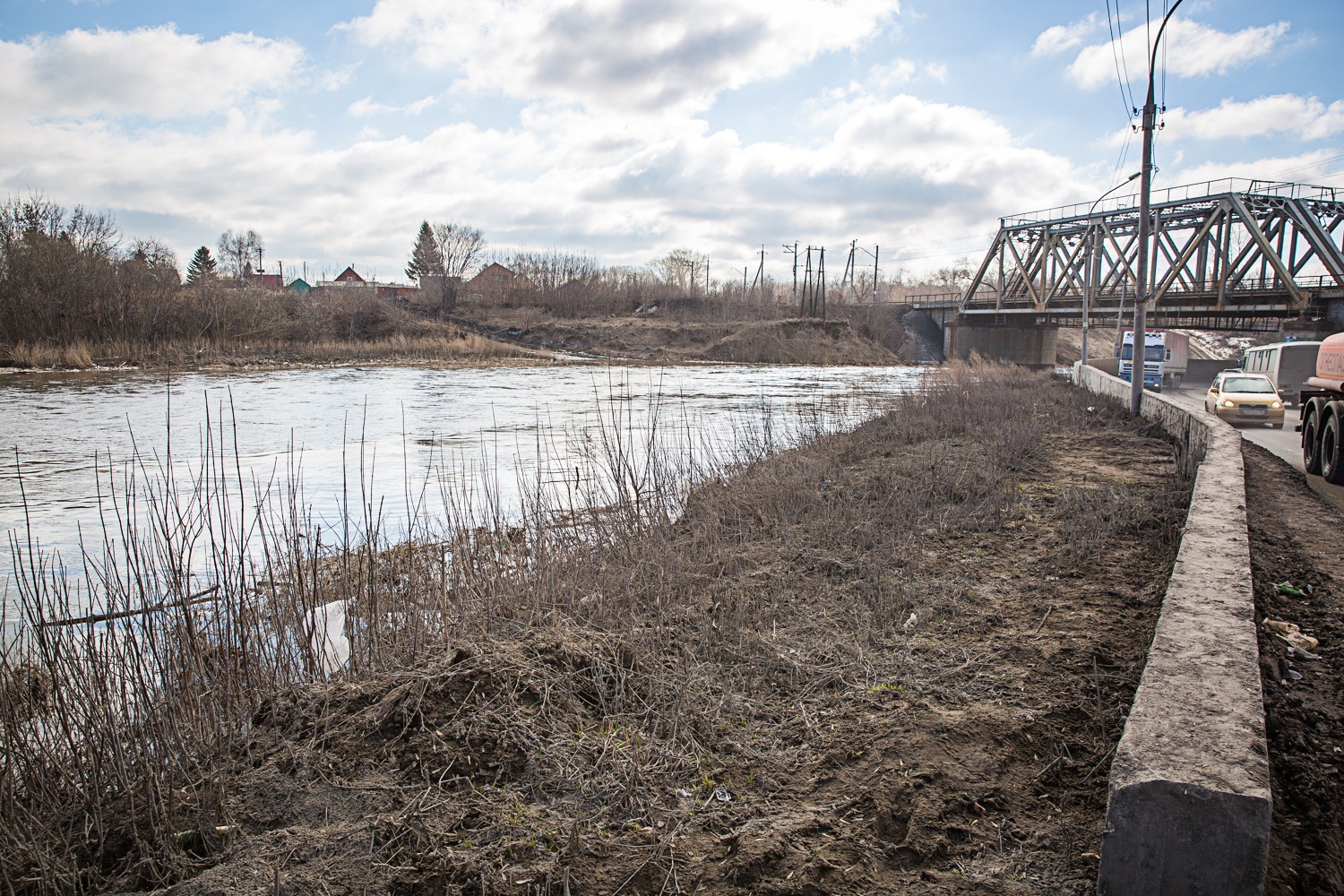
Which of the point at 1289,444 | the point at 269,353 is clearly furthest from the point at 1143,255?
the point at 269,353

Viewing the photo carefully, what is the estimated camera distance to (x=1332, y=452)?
11336 mm

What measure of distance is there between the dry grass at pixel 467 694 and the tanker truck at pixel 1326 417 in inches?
250

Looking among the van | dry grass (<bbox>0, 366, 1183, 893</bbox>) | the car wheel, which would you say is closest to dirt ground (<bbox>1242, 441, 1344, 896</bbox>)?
dry grass (<bbox>0, 366, 1183, 893</bbox>)

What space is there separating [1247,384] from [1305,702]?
22.5 m

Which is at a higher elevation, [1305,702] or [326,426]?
[326,426]

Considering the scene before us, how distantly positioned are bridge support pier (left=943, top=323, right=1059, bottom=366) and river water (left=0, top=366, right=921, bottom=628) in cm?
4349

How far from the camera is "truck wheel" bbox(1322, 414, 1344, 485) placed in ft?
36.1

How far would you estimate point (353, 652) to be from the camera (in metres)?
4.60

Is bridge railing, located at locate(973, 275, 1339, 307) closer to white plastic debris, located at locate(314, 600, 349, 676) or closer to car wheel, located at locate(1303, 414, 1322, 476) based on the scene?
car wheel, located at locate(1303, 414, 1322, 476)

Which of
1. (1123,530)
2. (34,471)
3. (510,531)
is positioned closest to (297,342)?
(34,471)

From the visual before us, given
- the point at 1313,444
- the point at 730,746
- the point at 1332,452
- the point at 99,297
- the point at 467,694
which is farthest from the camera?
the point at 99,297

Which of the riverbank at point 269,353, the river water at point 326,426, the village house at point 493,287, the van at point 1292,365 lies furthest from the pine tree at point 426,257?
the van at point 1292,365

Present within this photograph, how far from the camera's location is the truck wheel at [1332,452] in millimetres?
11016

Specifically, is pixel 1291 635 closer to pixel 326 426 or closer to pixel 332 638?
pixel 332 638
